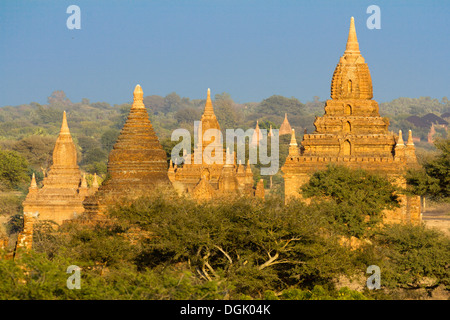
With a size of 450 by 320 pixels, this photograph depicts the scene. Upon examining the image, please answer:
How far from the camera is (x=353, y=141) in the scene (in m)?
44.4

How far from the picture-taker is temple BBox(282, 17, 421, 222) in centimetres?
4244

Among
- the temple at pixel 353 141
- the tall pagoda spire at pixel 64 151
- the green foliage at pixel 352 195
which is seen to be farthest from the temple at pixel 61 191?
the green foliage at pixel 352 195

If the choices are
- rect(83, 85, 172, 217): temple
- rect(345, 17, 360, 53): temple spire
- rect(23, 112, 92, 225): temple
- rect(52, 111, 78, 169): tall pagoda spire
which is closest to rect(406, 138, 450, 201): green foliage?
rect(83, 85, 172, 217): temple

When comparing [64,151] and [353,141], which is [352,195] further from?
[64,151]

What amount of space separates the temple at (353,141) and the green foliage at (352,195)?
835 millimetres

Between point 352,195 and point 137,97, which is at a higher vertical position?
point 137,97

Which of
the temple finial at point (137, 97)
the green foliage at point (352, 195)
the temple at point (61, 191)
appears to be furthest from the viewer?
the temple at point (61, 191)

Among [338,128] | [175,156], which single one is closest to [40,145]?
[175,156]

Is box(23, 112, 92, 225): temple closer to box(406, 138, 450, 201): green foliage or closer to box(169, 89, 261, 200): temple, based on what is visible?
box(169, 89, 261, 200): temple

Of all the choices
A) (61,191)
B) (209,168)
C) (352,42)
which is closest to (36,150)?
(209,168)

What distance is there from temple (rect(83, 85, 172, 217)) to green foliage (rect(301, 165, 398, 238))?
5469 mm

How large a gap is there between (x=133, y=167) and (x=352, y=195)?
26.9ft

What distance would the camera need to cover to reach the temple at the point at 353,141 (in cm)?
4244

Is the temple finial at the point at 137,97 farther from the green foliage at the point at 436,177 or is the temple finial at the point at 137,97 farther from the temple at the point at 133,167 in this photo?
the green foliage at the point at 436,177
